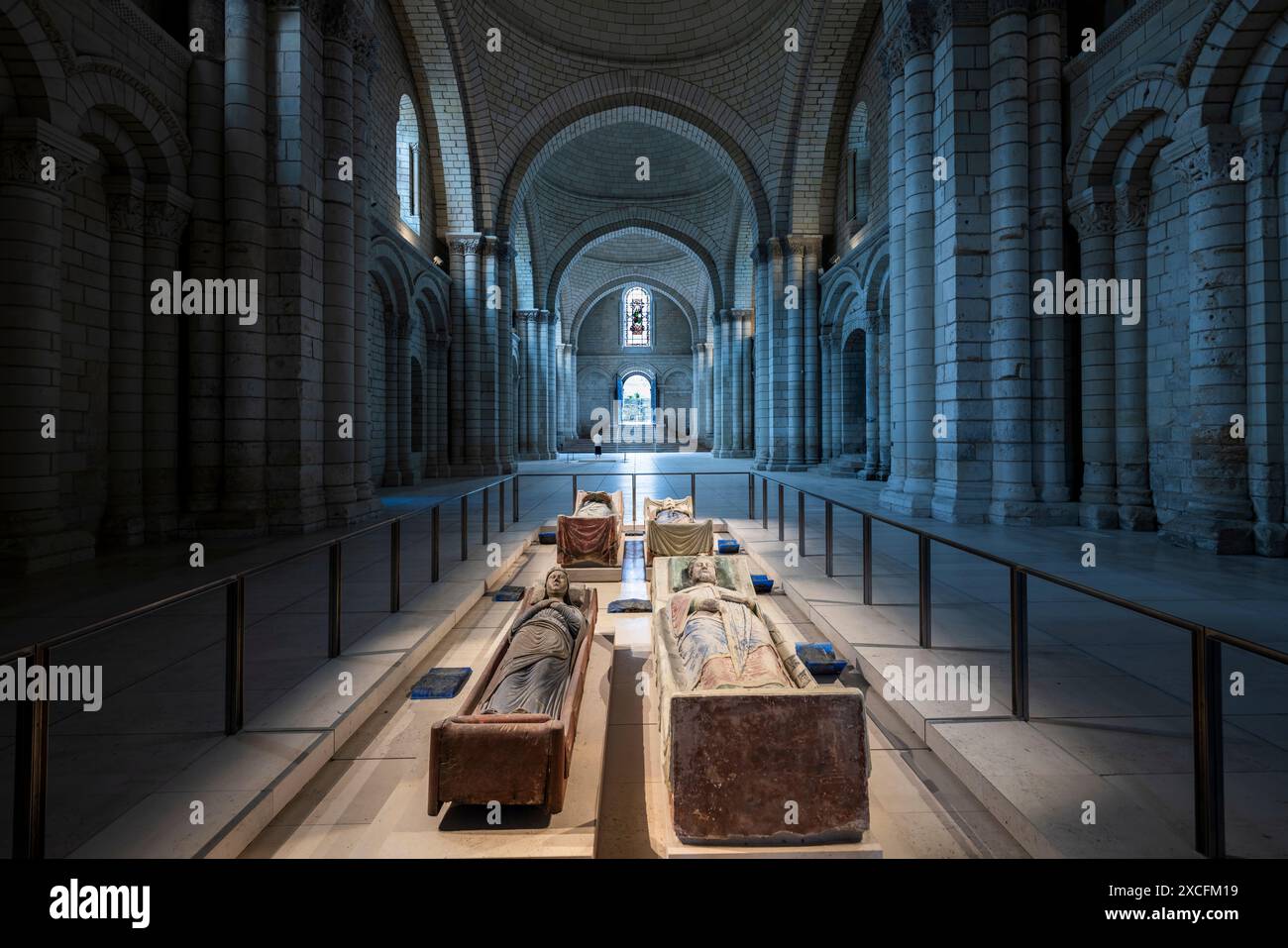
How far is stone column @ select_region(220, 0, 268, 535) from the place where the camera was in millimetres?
9352

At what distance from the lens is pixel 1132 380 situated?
9734 mm

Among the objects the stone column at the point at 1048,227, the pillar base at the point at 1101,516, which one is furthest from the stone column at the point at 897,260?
the pillar base at the point at 1101,516

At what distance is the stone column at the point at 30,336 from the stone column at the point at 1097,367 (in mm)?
12595

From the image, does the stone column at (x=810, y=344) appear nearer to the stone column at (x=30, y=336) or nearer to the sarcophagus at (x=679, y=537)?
the sarcophagus at (x=679, y=537)

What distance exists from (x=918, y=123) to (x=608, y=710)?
35.2 feet

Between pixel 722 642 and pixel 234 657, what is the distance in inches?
91.3

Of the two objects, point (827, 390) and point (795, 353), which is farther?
point (795, 353)

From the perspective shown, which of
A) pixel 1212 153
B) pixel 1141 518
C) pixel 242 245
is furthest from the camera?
pixel 1141 518

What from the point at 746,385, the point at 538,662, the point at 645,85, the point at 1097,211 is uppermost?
the point at 645,85

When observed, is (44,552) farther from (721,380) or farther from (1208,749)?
(721,380)

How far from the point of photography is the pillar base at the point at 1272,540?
750 centimetres

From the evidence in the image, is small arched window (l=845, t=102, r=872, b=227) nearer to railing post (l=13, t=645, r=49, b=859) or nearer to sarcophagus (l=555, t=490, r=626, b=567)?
sarcophagus (l=555, t=490, r=626, b=567)

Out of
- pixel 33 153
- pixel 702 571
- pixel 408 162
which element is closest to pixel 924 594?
pixel 702 571

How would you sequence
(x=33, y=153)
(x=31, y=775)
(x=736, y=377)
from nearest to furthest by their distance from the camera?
1. (x=31, y=775)
2. (x=33, y=153)
3. (x=736, y=377)
